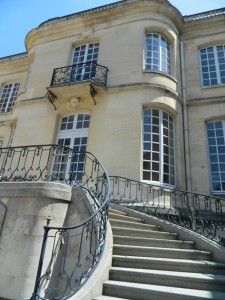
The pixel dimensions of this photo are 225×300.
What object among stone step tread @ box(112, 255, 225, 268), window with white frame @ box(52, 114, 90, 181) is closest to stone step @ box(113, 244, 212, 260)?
stone step tread @ box(112, 255, 225, 268)

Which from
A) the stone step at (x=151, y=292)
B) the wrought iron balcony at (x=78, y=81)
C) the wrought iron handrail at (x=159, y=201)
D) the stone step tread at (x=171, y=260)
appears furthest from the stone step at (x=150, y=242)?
the wrought iron balcony at (x=78, y=81)

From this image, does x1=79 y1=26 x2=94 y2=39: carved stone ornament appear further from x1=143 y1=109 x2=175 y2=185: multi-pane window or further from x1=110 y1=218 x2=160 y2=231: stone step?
x1=110 y1=218 x2=160 y2=231: stone step

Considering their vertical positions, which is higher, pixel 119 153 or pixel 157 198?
pixel 119 153

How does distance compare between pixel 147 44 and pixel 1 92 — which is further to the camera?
pixel 1 92

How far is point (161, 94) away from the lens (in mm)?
10445

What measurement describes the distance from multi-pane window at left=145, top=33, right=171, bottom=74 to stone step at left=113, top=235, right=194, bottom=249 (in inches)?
322

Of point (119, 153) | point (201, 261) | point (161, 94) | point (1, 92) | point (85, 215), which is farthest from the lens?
point (1, 92)

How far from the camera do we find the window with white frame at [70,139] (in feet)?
33.9

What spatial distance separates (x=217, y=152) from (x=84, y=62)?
769 centimetres

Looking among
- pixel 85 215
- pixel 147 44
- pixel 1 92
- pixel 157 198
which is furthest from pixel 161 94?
pixel 1 92

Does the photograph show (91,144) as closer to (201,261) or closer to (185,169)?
(185,169)

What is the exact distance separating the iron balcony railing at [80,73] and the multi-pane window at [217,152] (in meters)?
5.33

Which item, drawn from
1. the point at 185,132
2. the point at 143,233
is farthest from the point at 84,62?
the point at 143,233

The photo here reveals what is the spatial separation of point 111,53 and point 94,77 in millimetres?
1690
